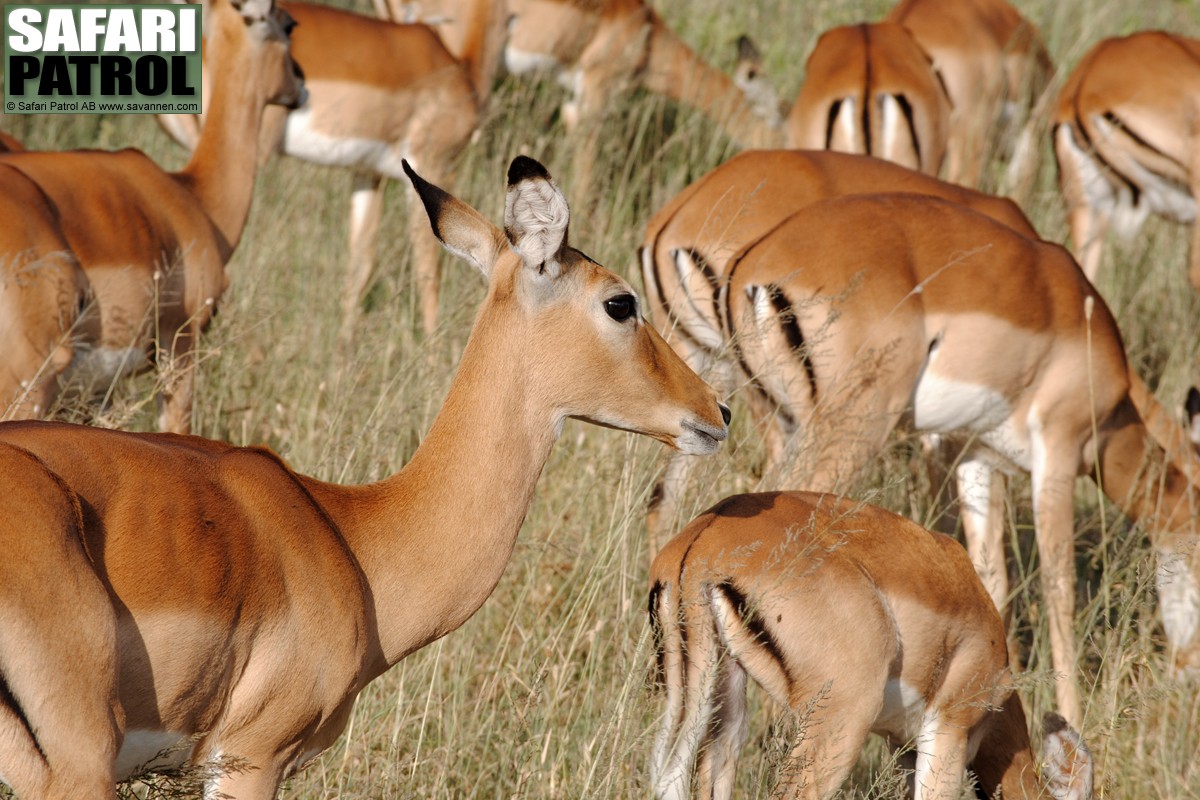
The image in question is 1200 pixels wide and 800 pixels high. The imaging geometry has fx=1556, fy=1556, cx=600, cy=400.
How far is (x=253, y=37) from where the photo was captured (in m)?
5.13

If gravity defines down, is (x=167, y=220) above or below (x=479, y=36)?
above

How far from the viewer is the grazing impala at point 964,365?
4.17 metres

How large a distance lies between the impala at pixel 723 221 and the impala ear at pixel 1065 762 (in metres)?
1.30

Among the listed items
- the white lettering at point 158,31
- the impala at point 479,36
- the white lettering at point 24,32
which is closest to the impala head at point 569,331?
the white lettering at point 158,31

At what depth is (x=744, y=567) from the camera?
2.95m

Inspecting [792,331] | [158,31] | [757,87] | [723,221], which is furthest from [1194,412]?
[158,31]

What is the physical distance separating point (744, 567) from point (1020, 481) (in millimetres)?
2749

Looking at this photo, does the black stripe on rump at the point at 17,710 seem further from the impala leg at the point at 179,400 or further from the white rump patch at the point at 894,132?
the white rump patch at the point at 894,132

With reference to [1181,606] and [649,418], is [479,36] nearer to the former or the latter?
[1181,606]

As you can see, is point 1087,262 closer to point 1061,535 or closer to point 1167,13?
point 1061,535

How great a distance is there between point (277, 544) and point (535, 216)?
0.71 metres

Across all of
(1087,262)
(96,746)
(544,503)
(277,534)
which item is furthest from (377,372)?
(1087,262)

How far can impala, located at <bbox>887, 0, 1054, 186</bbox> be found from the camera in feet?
26.5

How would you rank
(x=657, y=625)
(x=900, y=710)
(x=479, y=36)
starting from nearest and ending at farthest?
(x=657, y=625), (x=900, y=710), (x=479, y=36)
